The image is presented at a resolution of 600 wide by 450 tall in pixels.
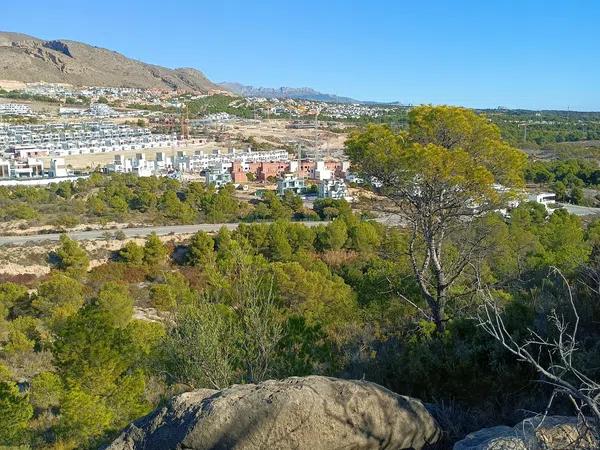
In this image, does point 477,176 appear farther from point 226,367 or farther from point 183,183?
point 183,183

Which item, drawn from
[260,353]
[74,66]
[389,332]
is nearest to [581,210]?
[389,332]

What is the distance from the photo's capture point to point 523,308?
5242mm

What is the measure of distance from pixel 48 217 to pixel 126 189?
18.8ft

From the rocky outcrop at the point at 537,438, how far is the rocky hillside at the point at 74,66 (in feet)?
396

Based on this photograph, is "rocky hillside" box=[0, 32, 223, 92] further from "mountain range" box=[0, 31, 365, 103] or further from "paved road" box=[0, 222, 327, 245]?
"paved road" box=[0, 222, 327, 245]

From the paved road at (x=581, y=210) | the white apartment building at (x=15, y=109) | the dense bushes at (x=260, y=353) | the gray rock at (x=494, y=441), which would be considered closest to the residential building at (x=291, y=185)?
the paved road at (x=581, y=210)

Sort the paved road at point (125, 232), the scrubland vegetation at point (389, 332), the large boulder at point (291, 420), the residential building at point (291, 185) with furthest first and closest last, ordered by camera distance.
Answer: the residential building at point (291, 185) < the paved road at point (125, 232) < the scrubland vegetation at point (389, 332) < the large boulder at point (291, 420)

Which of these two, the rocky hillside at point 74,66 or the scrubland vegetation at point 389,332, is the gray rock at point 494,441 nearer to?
the scrubland vegetation at point 389,332

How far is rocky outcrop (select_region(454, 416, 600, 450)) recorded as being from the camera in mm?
2653

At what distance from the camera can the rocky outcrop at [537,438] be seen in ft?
8.70

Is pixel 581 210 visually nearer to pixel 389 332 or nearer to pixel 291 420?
pixel 389 332

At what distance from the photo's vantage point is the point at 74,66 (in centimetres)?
12719

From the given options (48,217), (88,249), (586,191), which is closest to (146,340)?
(88,249)

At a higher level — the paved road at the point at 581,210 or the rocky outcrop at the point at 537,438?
A: the rocky outcrop at the point at 537,438
